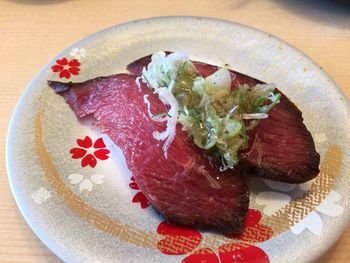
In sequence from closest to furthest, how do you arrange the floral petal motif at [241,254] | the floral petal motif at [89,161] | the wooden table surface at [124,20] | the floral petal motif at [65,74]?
the floral petal motif at [241,254] → the floral petal motif at [89,161] → the floral petal motif at [65,74] → the wooden table surface at [124,20]

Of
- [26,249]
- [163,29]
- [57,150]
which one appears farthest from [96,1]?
[26,249]

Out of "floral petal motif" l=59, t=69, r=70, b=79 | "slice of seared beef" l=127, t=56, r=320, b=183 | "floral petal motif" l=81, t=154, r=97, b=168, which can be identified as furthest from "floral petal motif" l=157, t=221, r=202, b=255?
"floral petal motif" l=59, t=69, r=70, b=79

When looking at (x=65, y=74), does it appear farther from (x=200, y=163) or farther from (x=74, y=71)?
(x=200, y=163)

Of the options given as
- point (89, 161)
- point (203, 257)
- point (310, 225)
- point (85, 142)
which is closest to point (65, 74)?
point (85, 142)

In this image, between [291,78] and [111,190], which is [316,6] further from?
[111,190]

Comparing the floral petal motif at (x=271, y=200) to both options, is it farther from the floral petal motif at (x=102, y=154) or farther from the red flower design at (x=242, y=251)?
the floral petal motif at (x=102, y=154)

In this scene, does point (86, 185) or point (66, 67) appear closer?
point (86, 185)

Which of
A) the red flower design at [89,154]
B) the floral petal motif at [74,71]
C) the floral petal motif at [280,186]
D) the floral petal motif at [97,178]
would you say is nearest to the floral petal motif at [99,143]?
the red flower design at [89,154]
